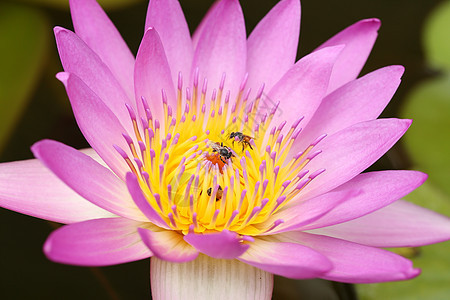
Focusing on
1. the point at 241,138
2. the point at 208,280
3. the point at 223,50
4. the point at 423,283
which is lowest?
the point at 423,283

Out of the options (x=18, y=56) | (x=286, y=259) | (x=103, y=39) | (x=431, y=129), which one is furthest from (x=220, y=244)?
(x=18, y=56)

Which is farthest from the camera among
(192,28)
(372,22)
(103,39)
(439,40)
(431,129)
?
(192,28)

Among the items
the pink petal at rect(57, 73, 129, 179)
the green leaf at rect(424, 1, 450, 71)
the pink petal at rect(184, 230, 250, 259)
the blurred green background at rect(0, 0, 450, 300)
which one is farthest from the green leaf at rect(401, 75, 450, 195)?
the pink petal at rect(57, 73, 129, 179)

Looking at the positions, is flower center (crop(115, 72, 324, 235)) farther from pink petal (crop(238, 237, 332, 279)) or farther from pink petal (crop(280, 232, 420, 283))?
pink petal (crop(280, 232, 420, 283))

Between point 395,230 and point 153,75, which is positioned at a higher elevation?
point 153,75

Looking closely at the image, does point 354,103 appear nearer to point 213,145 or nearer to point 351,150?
point 351,150

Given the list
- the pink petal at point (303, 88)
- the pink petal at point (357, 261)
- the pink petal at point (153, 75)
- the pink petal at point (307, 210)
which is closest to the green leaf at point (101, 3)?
the pink petal at point (153, 75)
